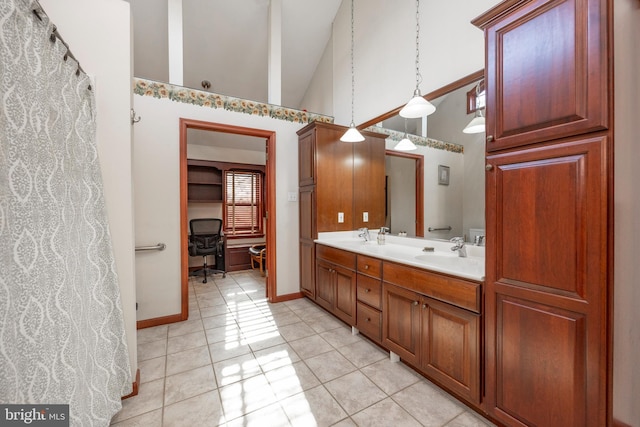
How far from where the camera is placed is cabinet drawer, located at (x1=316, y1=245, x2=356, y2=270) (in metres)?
2.41

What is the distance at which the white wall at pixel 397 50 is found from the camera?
1.90m

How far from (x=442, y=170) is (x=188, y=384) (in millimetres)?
2563

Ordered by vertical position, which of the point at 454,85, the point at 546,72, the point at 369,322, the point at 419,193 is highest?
the point at 454,85

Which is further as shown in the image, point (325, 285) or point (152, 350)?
point (325, 285)

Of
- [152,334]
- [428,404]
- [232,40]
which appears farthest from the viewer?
[232,40]

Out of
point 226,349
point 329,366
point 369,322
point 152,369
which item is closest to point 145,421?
point 152,369

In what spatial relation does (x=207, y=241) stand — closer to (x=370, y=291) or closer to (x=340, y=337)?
(x=340, y=337)

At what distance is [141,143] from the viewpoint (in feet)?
8.57

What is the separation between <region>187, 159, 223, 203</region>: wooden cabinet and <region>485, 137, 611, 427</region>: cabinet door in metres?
4.93

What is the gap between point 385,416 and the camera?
4.86ft

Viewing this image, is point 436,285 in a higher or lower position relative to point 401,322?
higher

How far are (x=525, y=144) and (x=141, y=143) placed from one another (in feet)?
10.3

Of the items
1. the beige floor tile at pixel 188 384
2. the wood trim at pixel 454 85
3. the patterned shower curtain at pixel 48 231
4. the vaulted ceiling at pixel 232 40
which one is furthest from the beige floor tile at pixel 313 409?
the vaulted ceiling at pixel 232 40

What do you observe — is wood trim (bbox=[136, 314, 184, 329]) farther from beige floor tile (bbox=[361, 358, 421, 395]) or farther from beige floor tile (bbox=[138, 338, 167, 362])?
beige floor tile (bbox=[361, 358, 421, 395])
